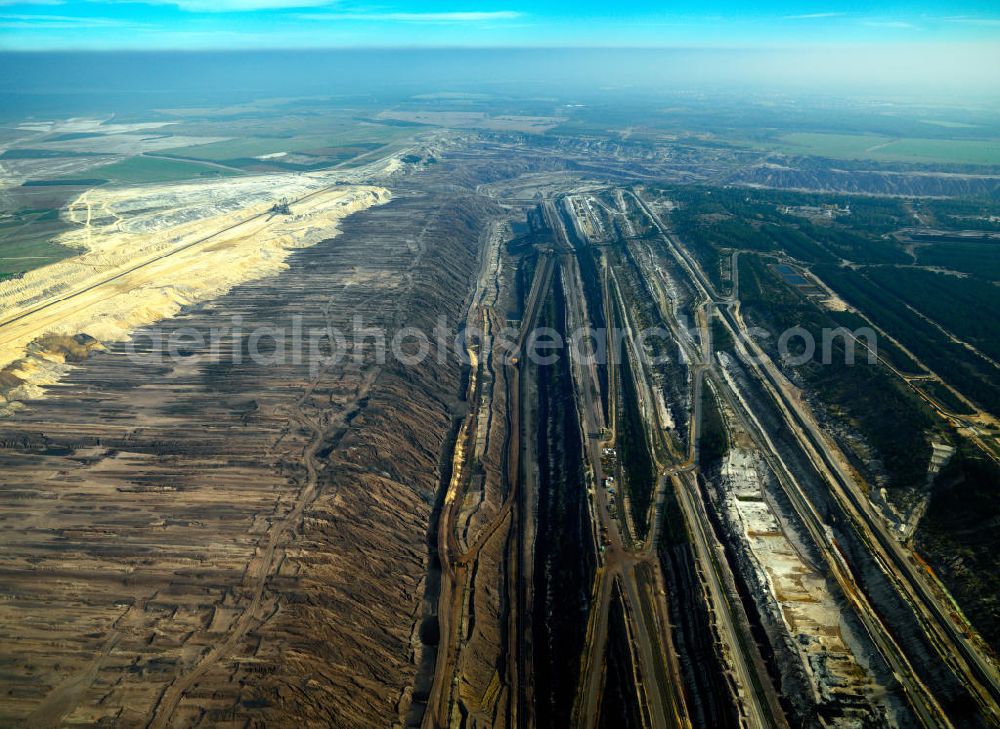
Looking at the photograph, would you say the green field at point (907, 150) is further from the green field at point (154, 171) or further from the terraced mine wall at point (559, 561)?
the green field at point (154, 171)

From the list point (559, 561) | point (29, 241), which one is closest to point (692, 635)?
point (559, 561)

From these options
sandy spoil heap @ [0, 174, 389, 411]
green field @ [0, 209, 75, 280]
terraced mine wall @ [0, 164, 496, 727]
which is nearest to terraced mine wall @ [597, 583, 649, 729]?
terraced mine wall @ [0, 164, 496, 727]

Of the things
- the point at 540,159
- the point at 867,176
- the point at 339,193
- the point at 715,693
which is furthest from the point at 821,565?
the point at 540,159

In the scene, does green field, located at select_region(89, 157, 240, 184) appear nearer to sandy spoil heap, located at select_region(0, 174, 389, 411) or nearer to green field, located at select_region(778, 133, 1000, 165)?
sandy spoil heap, located at select_region(0, 174, 389, 411)

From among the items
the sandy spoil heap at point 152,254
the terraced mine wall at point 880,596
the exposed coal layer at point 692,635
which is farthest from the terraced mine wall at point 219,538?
the terraced mine wall at point 880,596

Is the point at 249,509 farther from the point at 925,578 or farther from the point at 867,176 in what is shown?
the point at 867,176

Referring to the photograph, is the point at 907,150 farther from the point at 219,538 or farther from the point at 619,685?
the point at 219,538
